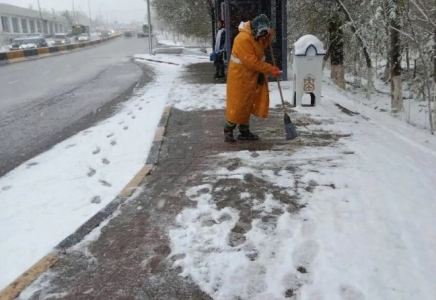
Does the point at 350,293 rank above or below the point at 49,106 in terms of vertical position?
below

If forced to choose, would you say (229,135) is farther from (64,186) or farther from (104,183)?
(64,186)

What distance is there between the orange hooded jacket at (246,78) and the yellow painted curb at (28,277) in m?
3.33

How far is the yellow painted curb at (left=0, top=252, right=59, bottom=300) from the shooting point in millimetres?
2682

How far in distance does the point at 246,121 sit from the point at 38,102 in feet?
24.2

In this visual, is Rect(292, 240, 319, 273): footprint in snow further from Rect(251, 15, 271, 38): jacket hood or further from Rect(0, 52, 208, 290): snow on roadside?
Rect(251, 15, 271, 38): jacket hood

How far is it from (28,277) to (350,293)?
2151 mm

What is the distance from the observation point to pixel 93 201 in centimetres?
446

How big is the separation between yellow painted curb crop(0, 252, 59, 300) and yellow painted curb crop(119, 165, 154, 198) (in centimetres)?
123

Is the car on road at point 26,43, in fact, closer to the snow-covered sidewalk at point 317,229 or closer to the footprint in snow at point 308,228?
the snow-covered sidewalk at point 317,229

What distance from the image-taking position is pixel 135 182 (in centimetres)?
459

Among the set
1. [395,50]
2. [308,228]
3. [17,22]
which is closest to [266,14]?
[395,50]

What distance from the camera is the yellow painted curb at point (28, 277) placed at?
8.80 feet

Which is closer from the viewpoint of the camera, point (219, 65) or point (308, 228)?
point (308, 228)

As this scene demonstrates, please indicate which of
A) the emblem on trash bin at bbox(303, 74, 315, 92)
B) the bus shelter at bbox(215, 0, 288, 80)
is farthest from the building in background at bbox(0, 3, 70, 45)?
the emblem on trash bin at bbox(303, 74, 315, 92)
